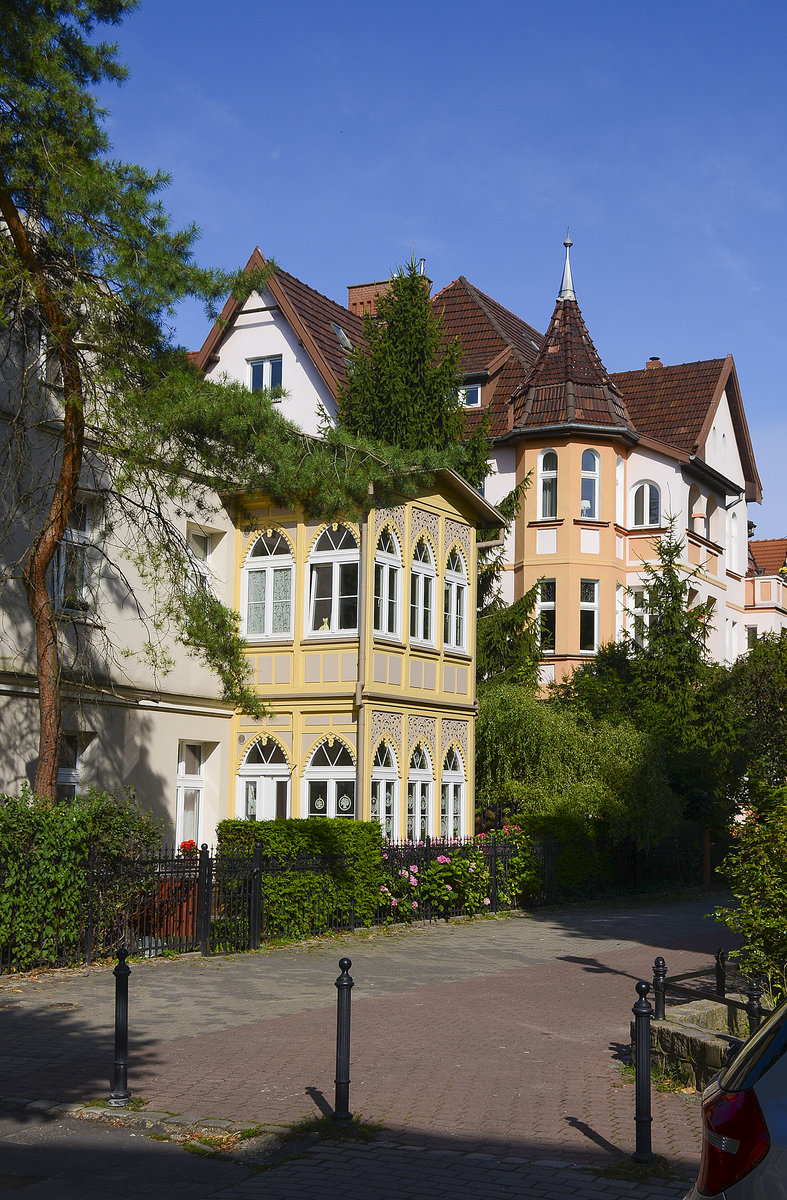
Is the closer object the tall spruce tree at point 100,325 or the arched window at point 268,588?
the tall spruce tree at point 100,325

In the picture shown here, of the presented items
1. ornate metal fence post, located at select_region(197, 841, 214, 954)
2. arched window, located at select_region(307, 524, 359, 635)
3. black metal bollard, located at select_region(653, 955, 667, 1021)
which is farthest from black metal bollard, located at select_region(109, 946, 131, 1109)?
arched window, located at select_region(307, 524, 359, 635)

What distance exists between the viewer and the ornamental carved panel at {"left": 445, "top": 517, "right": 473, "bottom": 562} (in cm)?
2553

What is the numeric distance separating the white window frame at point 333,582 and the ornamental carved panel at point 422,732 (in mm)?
2158

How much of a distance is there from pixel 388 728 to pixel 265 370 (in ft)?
40.0

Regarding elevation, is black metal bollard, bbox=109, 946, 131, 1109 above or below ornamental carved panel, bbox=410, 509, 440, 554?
below

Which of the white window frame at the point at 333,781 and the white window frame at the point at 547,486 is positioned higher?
the white window frame at the point at 547,486

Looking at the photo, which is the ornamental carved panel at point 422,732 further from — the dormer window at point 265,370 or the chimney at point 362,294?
the chimney at point 362,294

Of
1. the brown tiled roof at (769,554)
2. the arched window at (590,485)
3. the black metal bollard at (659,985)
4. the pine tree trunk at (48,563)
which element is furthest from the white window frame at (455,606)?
the brown tiled roof at (769,554)

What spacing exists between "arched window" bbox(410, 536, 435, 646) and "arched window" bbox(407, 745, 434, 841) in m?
2.13

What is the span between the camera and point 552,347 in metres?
36.1

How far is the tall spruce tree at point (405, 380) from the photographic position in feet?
92.3

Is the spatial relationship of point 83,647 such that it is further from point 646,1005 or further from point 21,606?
point 646,1005

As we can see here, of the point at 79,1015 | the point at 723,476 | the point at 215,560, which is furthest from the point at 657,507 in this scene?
the point at 79,1015

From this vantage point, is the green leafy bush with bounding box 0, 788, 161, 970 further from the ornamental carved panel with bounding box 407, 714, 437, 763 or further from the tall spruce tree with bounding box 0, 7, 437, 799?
the ornamental carved panel with bounding box 407, 714, 437, 763
